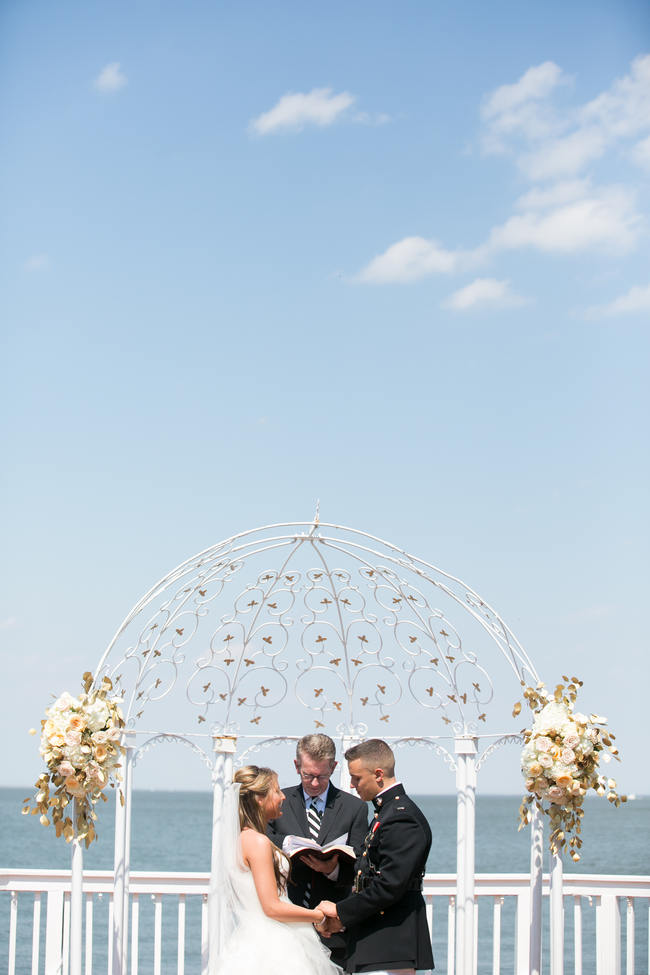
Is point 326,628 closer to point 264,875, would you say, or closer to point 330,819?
point 330,819

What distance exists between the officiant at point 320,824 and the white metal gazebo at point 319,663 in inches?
34.2

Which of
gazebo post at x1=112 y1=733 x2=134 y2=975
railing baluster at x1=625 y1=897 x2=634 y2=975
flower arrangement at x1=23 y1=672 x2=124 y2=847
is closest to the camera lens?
flower arrangement at x1=23 y1=672 x2=124 y2=847

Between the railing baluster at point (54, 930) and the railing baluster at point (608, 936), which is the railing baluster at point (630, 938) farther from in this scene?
the railing baluster at point (54, 930)

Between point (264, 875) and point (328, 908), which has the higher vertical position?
point (264, 875)

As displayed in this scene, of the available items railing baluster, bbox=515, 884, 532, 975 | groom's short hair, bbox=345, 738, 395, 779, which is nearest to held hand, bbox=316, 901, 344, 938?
groom's short hair, bbox=345, 738, 395, 779

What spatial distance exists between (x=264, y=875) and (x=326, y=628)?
2792 millimetres

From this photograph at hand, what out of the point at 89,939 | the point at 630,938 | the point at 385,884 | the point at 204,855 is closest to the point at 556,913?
the point at 630,938

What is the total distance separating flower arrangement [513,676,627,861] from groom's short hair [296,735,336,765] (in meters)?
1.11

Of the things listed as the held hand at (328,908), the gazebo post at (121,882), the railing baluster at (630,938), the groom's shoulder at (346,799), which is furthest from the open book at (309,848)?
the railing baluster at (630,938)

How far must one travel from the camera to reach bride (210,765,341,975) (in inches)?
168

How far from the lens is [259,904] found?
14.2 ft

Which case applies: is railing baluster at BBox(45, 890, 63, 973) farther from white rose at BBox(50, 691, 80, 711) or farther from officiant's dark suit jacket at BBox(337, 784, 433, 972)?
officiant's dark suit jacket at BBox(337, 784, 433, 972)

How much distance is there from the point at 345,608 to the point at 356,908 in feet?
9.87

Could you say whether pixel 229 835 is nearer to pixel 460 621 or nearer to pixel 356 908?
pixel 356 908
